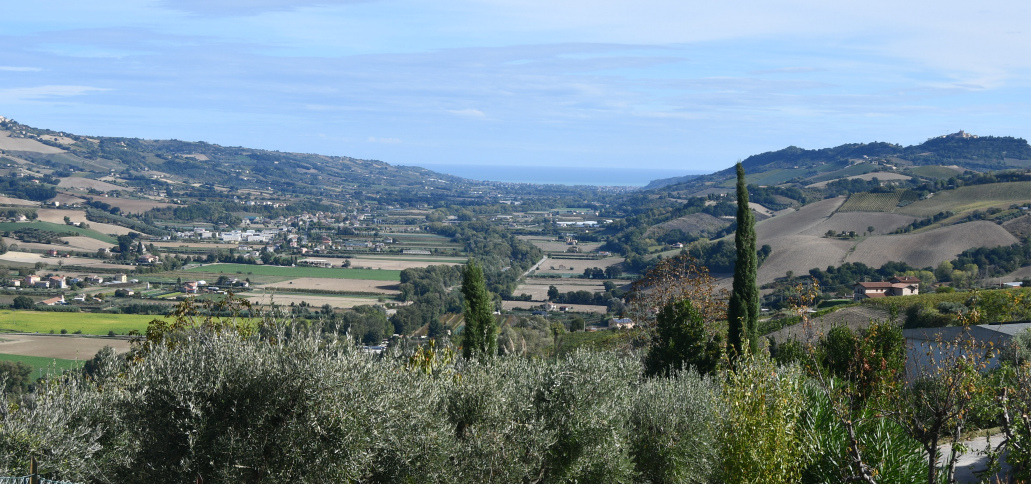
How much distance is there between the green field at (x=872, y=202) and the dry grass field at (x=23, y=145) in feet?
545

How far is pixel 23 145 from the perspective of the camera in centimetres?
17438

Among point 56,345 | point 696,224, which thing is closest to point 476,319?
point 56,345

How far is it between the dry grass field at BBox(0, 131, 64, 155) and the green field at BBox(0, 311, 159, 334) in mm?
146601

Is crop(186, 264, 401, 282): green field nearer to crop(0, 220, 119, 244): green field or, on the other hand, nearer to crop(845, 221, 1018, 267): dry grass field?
crop(0, 220, 119, 244): green field

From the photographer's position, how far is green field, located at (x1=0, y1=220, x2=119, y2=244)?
293 feet

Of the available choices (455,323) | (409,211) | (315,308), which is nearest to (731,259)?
(455,323)

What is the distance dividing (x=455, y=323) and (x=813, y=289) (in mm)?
41777

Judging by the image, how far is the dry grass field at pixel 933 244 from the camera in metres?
64.8

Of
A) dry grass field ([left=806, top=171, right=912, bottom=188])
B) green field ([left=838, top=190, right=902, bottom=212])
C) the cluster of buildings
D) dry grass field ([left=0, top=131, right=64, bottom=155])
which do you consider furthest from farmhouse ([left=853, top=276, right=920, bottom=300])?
dry grass field ([left=0, top=131, right=64, bottom=155])

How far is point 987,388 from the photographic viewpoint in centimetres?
1002

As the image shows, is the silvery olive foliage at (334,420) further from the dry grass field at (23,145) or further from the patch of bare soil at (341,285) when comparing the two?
the dry grass field at (23,145)

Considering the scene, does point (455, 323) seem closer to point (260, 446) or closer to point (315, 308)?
point (315, 308)

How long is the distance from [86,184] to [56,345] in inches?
4703

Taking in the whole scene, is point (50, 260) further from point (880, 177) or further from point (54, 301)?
point (880, 177)
